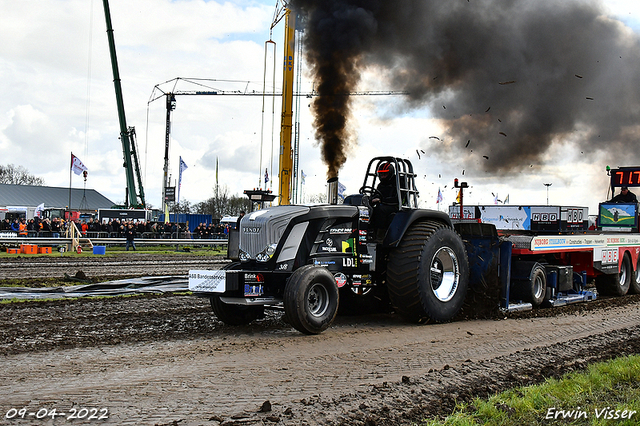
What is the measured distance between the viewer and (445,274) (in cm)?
834

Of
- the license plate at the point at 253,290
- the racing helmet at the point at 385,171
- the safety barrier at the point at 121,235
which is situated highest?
the racing helmet at the point at 385,171

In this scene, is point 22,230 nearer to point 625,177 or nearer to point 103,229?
point 103,229

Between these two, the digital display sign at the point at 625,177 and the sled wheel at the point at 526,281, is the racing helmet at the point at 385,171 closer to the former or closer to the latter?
the sled wheel at the point at 526,281

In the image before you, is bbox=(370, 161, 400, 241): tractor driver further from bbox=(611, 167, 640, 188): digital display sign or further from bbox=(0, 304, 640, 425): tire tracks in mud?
bbox=(611, 167, 640, 188): digital display sign

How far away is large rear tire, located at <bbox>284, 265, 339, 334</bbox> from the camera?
6605mm

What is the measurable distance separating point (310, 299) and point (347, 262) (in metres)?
0.93

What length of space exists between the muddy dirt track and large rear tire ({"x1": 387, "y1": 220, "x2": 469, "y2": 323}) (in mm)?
296

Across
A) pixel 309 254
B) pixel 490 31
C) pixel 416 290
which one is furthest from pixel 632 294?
pixel 309 254

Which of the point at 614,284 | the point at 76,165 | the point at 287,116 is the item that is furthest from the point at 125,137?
the point at 614,284

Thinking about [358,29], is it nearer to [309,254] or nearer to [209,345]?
[309,254]

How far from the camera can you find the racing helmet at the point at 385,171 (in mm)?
8297

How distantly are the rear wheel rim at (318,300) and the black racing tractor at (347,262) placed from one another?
12 mm

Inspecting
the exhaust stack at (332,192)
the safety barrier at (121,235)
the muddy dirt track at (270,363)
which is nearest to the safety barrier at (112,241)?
the safety barrier at (121,235)

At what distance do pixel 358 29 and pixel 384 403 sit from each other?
9.11 meters
